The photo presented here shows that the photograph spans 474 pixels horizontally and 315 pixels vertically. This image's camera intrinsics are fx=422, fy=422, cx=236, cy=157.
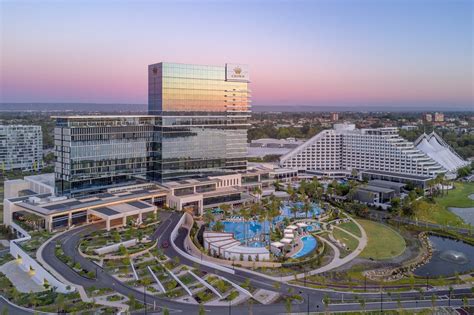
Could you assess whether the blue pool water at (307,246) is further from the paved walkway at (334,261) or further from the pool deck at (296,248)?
the paved walkway at (334,261)

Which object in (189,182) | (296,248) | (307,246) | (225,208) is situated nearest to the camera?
(296,248)

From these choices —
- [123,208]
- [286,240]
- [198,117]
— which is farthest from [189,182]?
[286,240]

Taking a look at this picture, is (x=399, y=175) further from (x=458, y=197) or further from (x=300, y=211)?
(x=300, y=211)

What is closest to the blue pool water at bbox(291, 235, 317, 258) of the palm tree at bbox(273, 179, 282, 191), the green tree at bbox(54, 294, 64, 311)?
the green tree at bbox(54, 294, 64, 311)

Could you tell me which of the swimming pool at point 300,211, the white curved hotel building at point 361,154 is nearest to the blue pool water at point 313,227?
the swimming pool at point 300,211

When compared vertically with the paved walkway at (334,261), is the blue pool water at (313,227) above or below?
above

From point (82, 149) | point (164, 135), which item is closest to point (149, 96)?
point (164, 135)

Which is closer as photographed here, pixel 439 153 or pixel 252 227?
pixel 252 227
